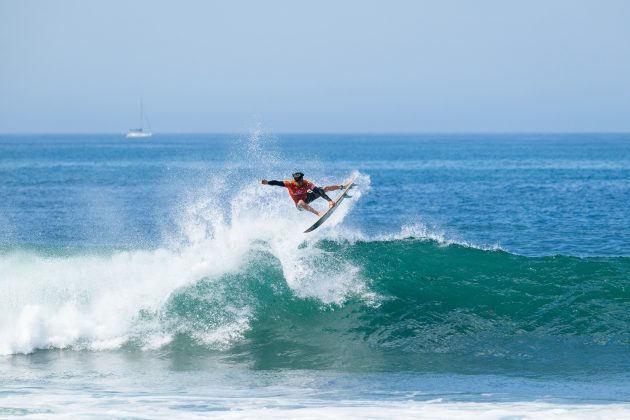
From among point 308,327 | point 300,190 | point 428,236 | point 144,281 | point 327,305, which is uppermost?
point 300,190

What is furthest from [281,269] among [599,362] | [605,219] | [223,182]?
[223,182]

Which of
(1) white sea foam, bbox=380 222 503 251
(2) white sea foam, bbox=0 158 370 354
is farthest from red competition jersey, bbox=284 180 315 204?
(1) white sea foam, bbox=380 222 503 251

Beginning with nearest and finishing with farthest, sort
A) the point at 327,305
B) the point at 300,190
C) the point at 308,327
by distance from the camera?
the point at 308,327 → the point at 327,305 → the point at 300,190

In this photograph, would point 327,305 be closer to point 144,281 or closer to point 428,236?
point 144,281

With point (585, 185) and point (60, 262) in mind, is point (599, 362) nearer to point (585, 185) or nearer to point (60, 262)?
point (60, 262)

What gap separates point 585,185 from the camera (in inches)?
1998

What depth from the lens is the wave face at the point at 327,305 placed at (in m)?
14.8

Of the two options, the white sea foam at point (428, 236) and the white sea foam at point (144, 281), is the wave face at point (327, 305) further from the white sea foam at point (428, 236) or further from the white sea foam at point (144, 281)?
the white sea foam at point (428, 236)

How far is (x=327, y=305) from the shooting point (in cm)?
1691

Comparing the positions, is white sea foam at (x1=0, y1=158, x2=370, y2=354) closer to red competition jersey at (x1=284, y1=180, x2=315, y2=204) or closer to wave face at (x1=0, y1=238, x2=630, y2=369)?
wave face at (x1=0, y1=238, x2=630, y2=369)

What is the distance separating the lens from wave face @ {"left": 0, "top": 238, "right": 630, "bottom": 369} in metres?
14.8

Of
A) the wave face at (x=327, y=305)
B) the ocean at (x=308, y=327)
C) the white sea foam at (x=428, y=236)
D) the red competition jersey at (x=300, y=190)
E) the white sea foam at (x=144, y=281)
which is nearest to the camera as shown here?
the ocean at (x=308, y=327)

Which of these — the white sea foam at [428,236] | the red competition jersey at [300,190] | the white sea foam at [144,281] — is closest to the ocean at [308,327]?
the white sea foam at [144,281]

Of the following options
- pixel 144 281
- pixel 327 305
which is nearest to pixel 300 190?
pixel 327 305
